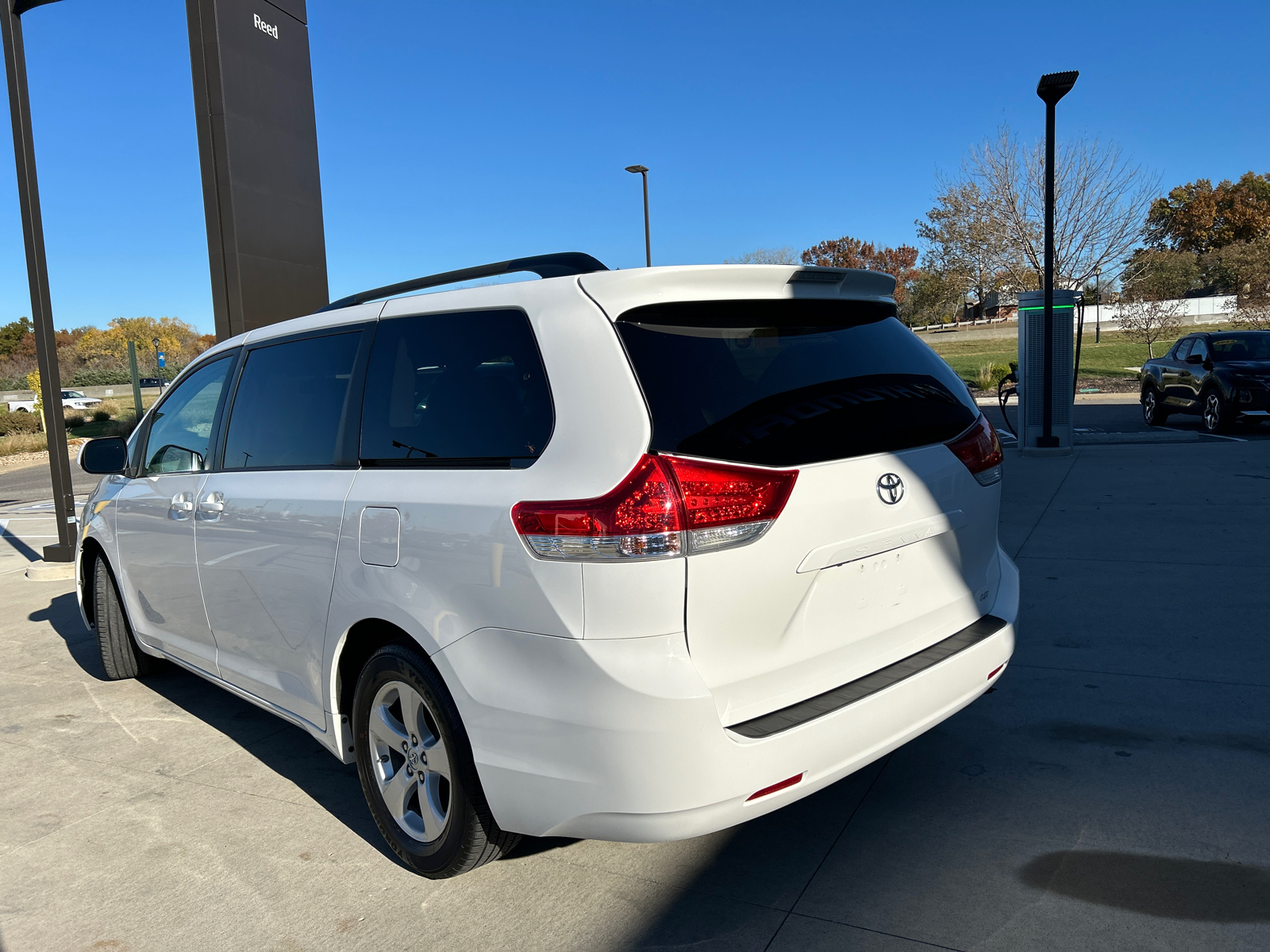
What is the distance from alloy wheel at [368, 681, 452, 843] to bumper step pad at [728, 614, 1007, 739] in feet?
3.08

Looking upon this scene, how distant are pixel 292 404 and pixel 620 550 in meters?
1.87

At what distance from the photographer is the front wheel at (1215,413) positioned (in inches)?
555

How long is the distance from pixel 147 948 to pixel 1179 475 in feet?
33.7

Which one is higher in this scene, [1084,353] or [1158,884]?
[1084,353]

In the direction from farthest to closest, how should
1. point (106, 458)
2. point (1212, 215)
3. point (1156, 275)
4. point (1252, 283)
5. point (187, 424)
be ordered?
→ 1. point (1212, 215)
2. point (1156, 275)
3. point (1252, 283)
4. point (106, 458)
5. point (187, 424)

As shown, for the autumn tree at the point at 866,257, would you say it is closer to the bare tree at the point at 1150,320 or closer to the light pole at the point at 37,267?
the bare tree at the point at 1150,320

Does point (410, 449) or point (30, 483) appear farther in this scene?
point (30, 483)

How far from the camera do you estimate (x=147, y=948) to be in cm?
272

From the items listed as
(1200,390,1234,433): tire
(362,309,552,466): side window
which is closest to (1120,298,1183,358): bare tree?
(1200,390,1234,433): tire

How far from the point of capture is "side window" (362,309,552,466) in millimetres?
2598

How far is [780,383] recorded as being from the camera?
260 cm

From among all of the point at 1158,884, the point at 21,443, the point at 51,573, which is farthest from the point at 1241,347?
the point at 21,443

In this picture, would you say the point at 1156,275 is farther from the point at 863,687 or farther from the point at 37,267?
the point at 863,687

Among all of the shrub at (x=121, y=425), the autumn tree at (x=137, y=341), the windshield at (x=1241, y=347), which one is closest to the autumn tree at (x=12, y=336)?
the autumn tree at (x=137, y=341)
